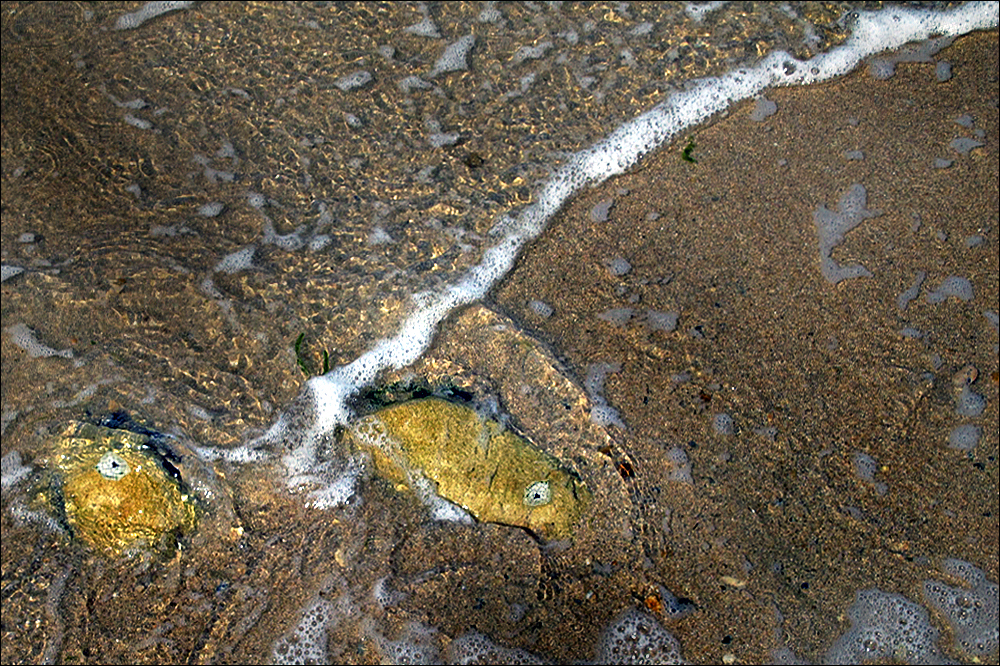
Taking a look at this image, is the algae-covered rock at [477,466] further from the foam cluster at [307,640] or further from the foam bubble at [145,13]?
the foam bubble at [145,13]

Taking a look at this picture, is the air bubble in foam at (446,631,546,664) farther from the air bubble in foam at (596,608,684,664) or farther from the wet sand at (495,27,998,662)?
the wet sand at (495,27,998,662)

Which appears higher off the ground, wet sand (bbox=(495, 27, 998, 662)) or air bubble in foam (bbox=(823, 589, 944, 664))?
wet sand (bbox=(495, 27, 998, 662))

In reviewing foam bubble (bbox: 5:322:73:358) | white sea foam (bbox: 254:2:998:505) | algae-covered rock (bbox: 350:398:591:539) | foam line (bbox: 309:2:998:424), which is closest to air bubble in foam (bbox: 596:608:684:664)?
algae-covered rock (bbox: 350:398:591:539)

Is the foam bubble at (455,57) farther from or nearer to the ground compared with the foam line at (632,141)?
farther from the ground

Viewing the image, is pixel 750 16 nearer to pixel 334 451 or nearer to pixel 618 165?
pixel 618 165

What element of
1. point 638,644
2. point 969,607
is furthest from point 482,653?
point 969,607

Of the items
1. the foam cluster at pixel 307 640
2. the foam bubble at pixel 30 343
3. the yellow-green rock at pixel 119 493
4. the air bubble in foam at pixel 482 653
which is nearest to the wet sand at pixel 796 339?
the air bubble in foam at pixel 482 653

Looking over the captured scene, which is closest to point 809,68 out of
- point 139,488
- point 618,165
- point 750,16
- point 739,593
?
point 750,16
